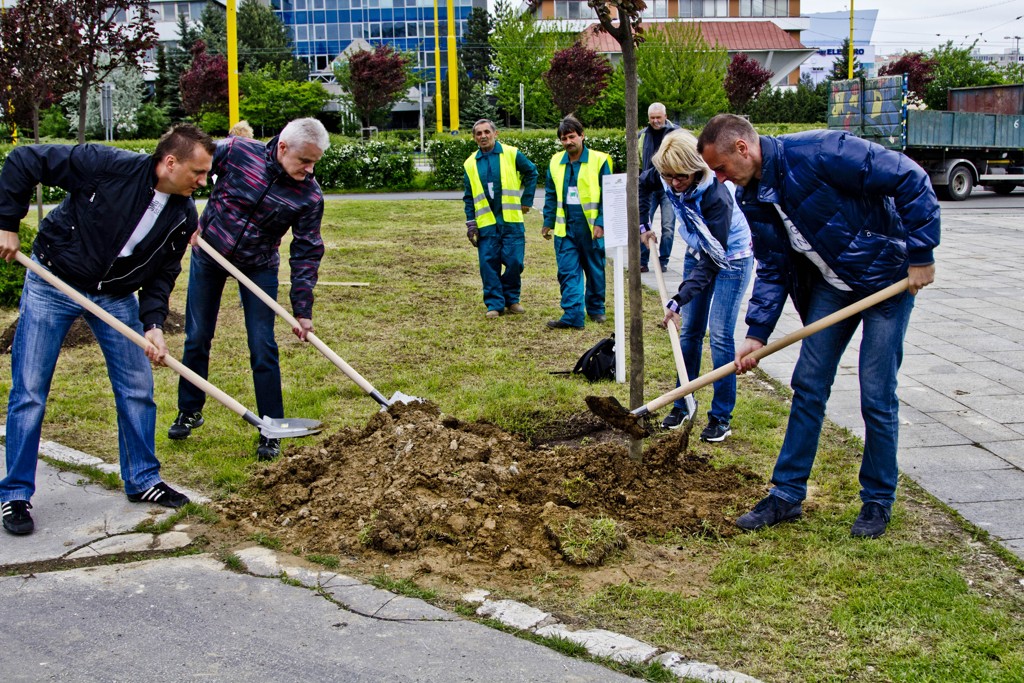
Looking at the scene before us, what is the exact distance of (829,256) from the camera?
4207mm

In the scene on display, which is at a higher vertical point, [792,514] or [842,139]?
[842,139]

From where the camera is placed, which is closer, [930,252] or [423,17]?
[930,252]

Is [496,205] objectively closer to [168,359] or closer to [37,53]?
[37,53]

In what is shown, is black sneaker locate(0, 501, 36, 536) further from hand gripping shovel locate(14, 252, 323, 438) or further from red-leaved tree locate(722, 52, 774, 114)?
red-leaved tree locate(722, 52, 774, 114)

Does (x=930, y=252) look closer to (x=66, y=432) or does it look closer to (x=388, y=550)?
(x=388, y=550)

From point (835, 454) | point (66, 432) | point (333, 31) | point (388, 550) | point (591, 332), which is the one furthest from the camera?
point (333, 31)

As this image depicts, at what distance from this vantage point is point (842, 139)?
4020 millimetres

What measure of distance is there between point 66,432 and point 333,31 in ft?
271

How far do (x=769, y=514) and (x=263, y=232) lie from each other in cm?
312

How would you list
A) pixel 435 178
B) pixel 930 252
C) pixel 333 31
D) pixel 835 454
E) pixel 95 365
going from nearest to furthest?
pixel 930 252
pixel 835 454
pixel 95 365
pixel 435 178
pixel 333 31

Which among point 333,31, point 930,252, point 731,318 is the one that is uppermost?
point 333,31

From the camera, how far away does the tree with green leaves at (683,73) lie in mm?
46844

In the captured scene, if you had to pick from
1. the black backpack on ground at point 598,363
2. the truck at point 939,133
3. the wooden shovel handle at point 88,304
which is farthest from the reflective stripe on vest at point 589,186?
the truck at point 939,133

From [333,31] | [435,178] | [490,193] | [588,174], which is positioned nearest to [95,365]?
[490,193]
